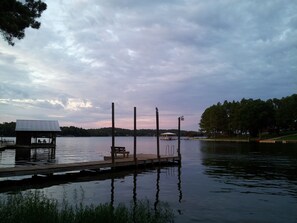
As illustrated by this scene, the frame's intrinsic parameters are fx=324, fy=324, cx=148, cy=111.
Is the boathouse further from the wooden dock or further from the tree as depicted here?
the tree

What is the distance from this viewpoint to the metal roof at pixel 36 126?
58.8m

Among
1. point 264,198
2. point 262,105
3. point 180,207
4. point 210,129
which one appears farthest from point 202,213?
point 210,129

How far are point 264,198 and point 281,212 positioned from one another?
3475 millimetres

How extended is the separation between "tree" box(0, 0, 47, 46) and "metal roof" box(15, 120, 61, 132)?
46010mm

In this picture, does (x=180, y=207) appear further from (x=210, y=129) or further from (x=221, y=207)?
(x=210, y=129)

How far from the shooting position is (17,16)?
15.2m

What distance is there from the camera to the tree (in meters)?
14.3

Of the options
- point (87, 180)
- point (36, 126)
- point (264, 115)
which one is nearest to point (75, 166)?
point (87, 180)

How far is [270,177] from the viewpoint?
30.0m

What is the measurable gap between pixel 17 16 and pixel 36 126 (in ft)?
158

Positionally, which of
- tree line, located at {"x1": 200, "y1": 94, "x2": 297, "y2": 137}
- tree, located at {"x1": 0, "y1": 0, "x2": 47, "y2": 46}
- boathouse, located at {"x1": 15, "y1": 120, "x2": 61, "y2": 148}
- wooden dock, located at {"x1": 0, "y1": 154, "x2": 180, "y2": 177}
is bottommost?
wooden dock, located at {"x1": 0, "y1": 154, "x2": 180, "y2": 177}

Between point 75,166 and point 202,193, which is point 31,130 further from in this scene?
point 202,193

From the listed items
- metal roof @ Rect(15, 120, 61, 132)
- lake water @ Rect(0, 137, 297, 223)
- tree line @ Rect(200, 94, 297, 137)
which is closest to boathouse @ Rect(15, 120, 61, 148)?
metal roof @ Rect(15, 120, 61, 132)

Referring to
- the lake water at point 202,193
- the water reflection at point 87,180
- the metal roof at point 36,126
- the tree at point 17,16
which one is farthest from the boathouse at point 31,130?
the tree at point 17,16
